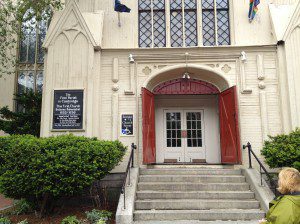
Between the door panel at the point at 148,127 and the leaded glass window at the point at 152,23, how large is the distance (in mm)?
1991

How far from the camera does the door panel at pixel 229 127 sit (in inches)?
403

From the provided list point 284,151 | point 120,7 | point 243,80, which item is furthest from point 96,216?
point 120,7

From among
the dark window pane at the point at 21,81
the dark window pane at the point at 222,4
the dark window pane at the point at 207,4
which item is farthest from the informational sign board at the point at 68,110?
the dark window pane at the point at 21,81

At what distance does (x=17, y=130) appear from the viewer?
39.9ft

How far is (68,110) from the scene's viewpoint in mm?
10359

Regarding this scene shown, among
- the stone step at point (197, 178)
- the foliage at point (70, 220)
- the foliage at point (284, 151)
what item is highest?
the foliage at point (284, 151)

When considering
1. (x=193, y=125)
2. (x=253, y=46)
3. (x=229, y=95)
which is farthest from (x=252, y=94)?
(x=193, y=125)

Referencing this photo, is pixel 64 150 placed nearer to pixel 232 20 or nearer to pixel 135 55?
pixel 135 55

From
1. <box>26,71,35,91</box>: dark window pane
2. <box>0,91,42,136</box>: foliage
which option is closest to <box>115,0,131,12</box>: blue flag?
<box>0,91,42,136</box>: foliage

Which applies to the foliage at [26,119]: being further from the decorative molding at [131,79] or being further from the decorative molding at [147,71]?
the decorative molding at [147,71]

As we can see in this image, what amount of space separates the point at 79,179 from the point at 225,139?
549 centimetres

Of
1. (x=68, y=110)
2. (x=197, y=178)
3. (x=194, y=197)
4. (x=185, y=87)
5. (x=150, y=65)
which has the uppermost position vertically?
(x=150, y=65)

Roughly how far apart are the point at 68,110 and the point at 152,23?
4.34 m

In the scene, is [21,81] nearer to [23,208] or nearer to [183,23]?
A: [183,23]
